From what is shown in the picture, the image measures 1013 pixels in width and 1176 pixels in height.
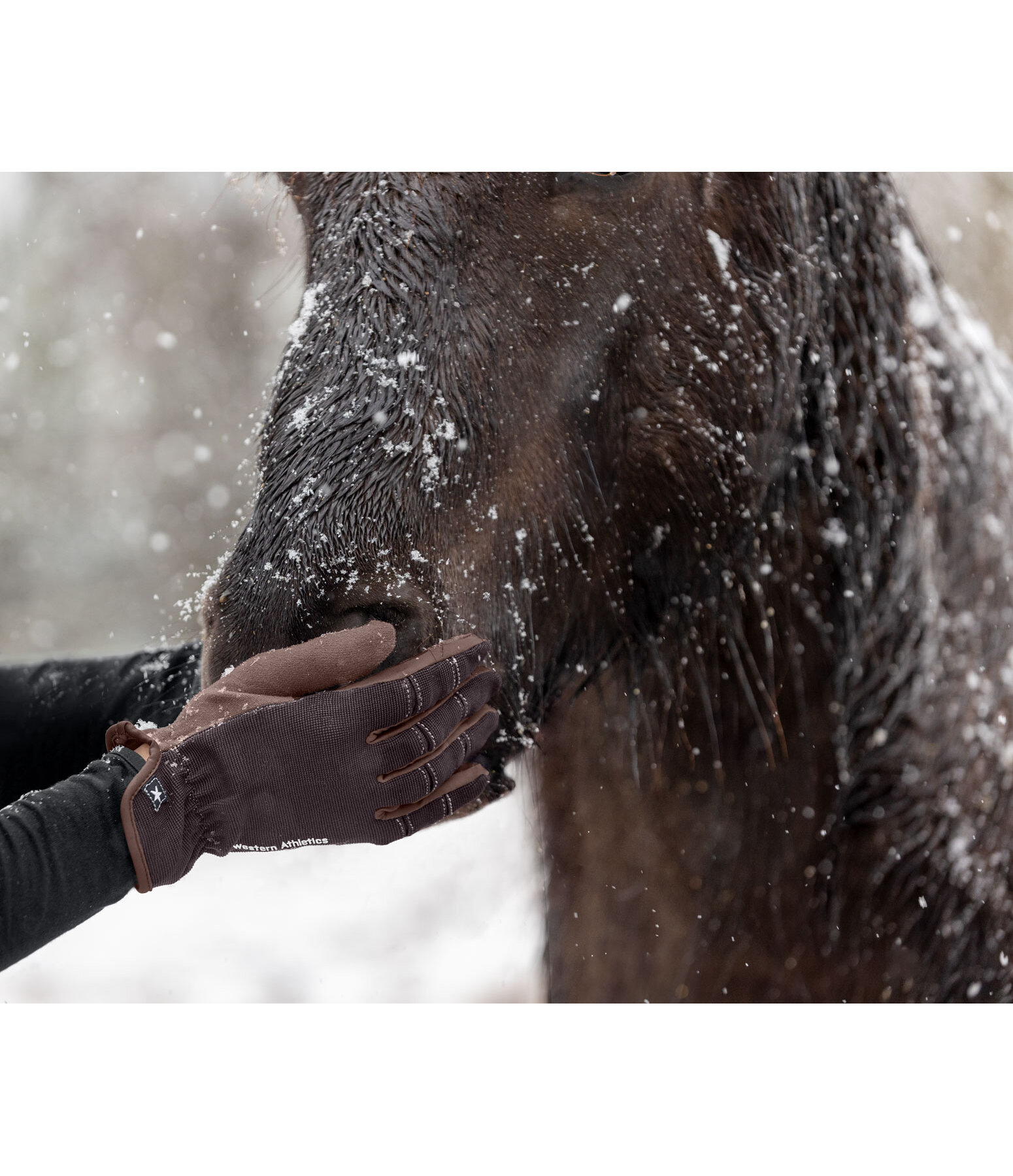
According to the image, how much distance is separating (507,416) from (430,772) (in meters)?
0.46

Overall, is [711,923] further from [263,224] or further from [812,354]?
[263,224]

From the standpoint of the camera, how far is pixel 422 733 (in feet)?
3.46

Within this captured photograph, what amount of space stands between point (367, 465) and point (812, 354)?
65 centimetres

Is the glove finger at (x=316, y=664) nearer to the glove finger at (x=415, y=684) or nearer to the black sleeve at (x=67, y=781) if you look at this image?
the glove finger at (x=415, y=684)

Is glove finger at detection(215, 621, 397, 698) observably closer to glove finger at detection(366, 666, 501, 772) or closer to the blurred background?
glove finger at detection(366, 666, 501, 772)

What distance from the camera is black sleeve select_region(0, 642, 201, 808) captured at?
122 cm

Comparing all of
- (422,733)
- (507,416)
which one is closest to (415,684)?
(422,733)

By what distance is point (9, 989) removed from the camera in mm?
1247

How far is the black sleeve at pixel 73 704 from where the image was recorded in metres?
1.22

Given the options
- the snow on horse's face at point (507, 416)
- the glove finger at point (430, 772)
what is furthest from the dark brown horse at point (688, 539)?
the glove finger at point (430, 772)

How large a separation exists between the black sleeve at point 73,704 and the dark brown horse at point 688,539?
0.17 m

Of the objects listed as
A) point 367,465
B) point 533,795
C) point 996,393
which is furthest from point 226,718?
point 996,393

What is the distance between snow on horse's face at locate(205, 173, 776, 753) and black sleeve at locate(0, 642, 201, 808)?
175mm

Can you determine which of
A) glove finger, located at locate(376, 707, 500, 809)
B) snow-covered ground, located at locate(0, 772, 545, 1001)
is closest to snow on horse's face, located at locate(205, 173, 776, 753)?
glove finger, located at locate(376, 707, 500, 809)
